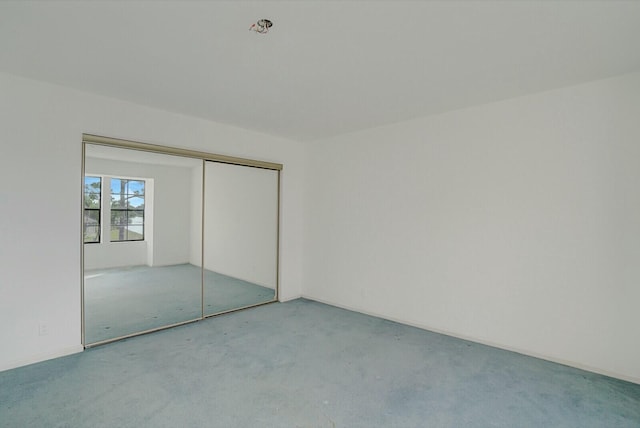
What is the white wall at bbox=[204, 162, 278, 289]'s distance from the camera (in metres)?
4.16

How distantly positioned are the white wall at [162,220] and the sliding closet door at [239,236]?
9.6 inches

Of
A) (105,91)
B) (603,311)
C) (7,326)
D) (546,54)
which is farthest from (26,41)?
(603,311)

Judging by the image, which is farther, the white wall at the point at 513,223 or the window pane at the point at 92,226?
the window pane at the point at 92,226

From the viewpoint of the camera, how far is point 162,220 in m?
3.86

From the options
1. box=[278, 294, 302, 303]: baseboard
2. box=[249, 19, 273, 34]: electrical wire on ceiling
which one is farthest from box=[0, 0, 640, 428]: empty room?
box=[278, 294, 302, 303]: baseboard

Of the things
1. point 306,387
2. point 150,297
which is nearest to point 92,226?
point 150,297

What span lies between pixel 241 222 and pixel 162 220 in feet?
3.50

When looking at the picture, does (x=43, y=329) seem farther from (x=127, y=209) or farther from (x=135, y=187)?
(x=135, y=187)

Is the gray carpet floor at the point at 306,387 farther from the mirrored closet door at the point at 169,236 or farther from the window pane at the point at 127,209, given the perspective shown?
the window pane at the point at 127,209

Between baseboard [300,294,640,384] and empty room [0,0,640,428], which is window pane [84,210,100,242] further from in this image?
baseboard [300,294,640,384]

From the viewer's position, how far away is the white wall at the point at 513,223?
270 cm

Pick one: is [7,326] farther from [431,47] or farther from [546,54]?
[546,54]

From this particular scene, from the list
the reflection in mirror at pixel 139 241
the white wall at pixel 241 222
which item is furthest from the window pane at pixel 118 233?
the white wall at pixel 241 222

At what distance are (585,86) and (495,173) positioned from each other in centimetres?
101
